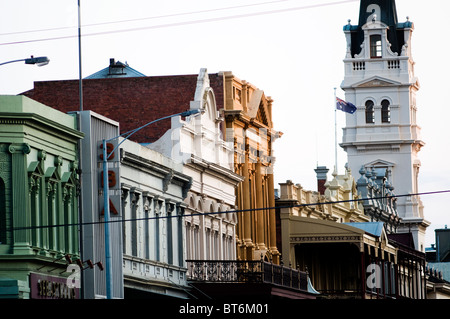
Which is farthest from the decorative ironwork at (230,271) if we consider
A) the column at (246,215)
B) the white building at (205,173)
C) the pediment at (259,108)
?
the pediment at (259,108)

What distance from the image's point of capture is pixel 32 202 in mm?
36344

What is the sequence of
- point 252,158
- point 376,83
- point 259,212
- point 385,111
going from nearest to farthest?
1. point 252,158
2. point 259,212
3. point 376,83
4. point 385,111

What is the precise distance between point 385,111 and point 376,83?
9.59 feet

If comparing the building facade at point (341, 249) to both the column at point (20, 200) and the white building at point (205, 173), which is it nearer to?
the white building at point (205, 173)

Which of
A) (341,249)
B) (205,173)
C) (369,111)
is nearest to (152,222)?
(205,173)

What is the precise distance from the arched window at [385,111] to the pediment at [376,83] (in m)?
2.10

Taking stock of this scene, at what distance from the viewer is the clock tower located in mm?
134750

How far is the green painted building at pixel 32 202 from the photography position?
3559 centimetres

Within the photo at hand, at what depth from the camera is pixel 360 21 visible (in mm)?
142125

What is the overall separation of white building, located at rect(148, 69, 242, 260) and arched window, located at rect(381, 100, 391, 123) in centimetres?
8347

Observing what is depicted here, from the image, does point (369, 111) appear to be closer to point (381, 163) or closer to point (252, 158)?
point (381, 163)

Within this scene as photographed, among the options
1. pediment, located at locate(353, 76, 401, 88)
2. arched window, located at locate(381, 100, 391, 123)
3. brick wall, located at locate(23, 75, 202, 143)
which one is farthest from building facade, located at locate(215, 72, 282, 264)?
arched window, located at locate(381, 100, 391, 123)

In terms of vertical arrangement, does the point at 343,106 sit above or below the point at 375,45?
below
